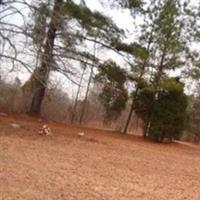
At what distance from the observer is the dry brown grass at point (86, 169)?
802 centimetres

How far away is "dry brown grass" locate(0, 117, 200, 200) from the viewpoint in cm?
802

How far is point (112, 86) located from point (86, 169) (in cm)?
851

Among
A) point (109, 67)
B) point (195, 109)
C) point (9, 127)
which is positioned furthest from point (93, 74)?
point (195, 109)

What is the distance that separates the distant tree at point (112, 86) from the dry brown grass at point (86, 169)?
2612mm

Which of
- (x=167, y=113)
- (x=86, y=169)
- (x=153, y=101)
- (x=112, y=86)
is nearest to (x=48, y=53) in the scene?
(x=86, y=169)

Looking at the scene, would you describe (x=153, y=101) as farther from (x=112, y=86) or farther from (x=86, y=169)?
(x=86, y=169)

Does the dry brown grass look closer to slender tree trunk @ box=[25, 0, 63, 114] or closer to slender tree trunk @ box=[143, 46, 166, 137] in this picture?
slender tree trunk @ box=[25, 0, 63, 114]

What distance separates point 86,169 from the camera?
10.3 m

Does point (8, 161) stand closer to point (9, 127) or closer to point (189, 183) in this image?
point (189, 183)

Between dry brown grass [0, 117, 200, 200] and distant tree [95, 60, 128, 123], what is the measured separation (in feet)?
8.57

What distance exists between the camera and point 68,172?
9.60 m

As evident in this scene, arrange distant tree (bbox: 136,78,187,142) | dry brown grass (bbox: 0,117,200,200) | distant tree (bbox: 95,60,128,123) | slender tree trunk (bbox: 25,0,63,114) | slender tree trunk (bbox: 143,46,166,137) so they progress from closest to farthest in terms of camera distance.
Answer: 1. dry brown grass (bbox: 0,117,200,200)
2. slender tree trunk (bbox: 25,0,63,114)
3. distant tree (bbox: 95,60,128,123)
4. distant tree (bbox: 136,78,187,142)
5. slender tree trunk (bbox: 143,46,166,137)

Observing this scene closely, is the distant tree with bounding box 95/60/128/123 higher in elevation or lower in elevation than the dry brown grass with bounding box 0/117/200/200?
higher

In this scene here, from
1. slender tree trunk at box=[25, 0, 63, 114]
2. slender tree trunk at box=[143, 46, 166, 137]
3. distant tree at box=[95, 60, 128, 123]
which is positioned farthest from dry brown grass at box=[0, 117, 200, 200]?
slender tree trunk at box=[143, 46, 166, 137]
